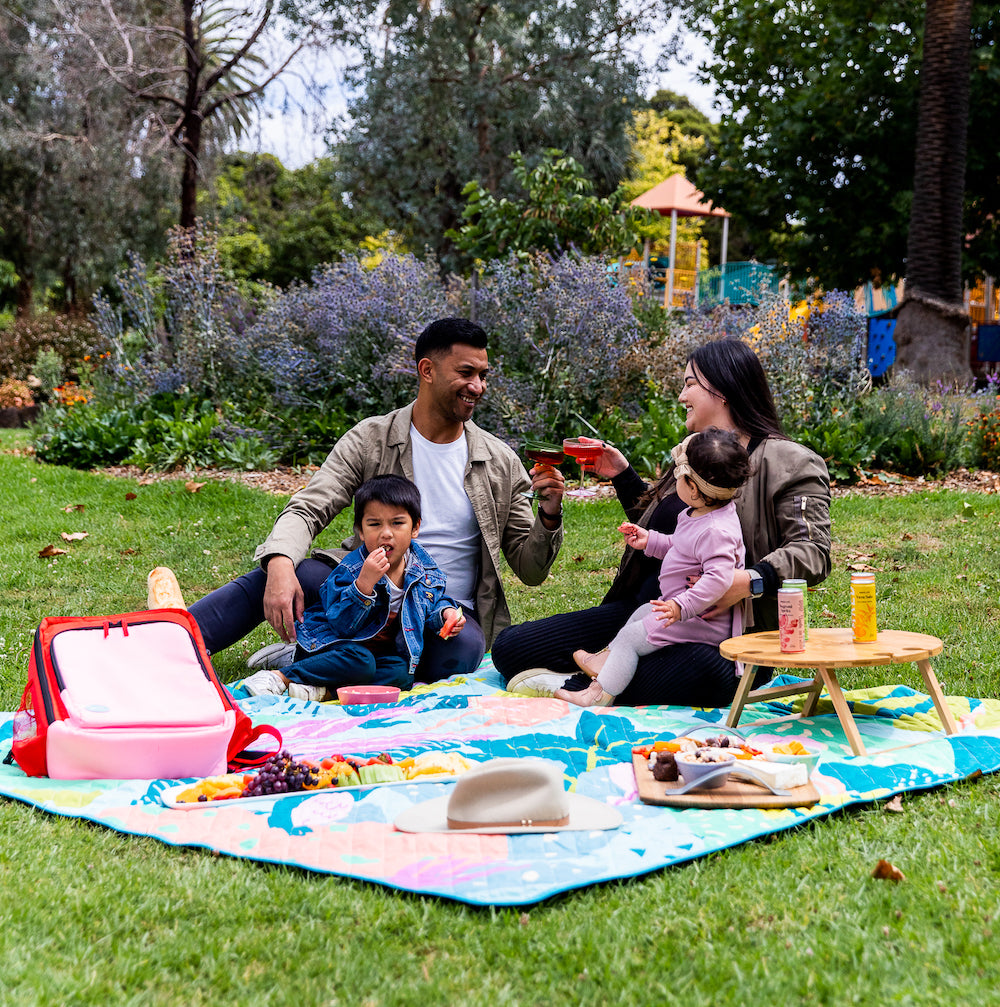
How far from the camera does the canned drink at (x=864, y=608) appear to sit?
12.4ft

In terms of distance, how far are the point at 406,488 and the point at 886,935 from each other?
280cm

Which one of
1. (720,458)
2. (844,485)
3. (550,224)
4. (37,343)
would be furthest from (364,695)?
(37,343)

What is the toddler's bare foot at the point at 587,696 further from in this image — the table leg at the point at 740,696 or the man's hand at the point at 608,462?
the man's hand at the point at 608,462

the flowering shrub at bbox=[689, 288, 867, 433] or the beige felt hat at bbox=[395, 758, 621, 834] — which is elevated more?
the flowering shrub at bbox=[689, 288, 867, 433]

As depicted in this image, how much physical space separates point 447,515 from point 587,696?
1146mm

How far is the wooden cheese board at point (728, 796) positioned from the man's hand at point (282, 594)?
1761 millimetres

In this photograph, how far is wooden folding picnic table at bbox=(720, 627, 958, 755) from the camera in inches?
140

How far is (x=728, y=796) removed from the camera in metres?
3.21

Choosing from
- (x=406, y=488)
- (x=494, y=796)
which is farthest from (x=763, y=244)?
(x=494, y=796)

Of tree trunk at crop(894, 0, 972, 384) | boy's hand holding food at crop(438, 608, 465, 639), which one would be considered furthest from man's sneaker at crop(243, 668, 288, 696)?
tree trunk at crop(894, 0, 972, 384)

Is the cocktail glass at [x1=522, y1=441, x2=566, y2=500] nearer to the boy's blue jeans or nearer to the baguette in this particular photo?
the boy's blue jeans

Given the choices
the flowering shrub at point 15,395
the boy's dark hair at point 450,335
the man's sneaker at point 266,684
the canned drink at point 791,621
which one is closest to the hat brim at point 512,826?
the canned drink at point 791,621

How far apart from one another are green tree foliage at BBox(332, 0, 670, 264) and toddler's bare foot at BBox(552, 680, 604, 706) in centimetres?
1733

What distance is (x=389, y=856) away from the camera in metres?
2.84
